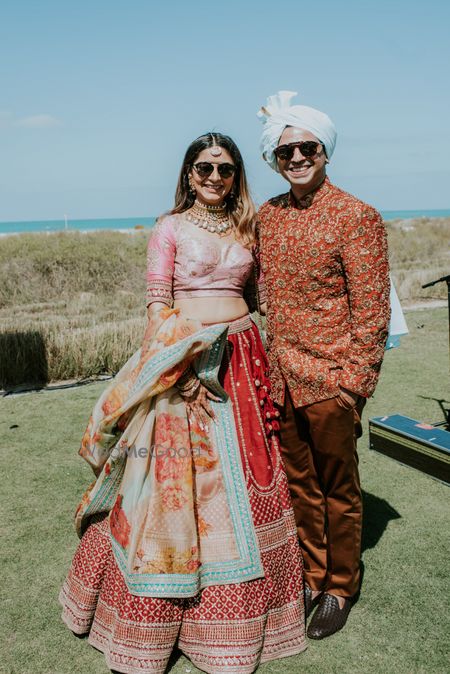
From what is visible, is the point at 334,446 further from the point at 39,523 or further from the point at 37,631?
the point at 39,523

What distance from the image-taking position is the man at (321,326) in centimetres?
255

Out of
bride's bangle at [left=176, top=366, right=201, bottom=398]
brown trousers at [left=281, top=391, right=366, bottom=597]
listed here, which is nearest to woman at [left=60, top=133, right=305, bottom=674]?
bride's bangle at [left=176, top=366, right=201, bottom=398]

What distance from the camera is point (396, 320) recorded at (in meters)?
2.82

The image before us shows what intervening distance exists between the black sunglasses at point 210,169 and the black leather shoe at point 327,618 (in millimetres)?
2045

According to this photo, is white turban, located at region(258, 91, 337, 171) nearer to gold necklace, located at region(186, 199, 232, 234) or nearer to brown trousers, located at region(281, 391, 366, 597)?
gold necklace, located at region(186, 199, 232, 234)

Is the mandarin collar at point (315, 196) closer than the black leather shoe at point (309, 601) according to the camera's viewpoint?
Yes

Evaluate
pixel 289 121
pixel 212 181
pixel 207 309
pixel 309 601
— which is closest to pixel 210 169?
pixel 212 181

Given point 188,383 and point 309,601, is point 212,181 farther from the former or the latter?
point 309,601

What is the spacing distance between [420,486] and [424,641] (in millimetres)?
1706

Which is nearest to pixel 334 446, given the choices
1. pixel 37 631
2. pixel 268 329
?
pixel 268 329

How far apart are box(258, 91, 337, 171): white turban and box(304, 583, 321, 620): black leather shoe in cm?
204

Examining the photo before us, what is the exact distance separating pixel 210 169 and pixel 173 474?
1.39 meters

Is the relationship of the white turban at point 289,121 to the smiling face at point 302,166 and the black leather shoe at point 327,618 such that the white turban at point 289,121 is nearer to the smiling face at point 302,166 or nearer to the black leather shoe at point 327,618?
the smiling face at point 302,166

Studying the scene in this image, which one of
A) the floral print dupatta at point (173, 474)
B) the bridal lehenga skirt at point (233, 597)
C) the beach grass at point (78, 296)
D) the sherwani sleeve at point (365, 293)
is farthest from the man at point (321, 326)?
the beach grass at point (78, 296)
